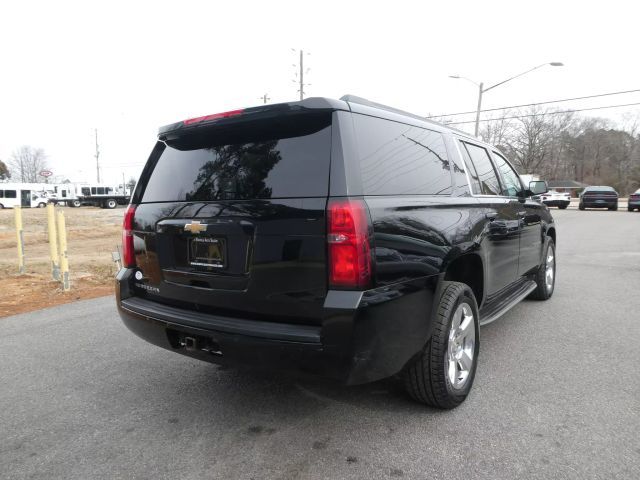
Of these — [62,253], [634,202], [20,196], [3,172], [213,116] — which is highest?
[3,172]

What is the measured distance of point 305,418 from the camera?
2.83 m

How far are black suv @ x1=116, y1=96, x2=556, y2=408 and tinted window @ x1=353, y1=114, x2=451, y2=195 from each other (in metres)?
0.01

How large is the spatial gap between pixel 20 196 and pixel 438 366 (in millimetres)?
59214

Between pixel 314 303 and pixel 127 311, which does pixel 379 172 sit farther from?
pixel 127 311

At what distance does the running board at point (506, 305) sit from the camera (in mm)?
3633

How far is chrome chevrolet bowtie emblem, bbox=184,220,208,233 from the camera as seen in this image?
102 inches

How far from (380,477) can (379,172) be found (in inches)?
60.8

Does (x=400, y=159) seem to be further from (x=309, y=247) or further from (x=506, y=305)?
(x=506, y=305)

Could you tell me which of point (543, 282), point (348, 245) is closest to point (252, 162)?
point (348, 245)

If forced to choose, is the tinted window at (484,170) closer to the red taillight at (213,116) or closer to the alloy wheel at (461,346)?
the alloy wheel at (461,346)

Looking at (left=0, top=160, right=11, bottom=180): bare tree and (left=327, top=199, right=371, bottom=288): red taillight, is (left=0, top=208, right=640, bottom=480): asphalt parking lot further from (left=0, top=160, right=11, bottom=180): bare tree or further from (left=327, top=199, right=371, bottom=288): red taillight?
(left=0, top=160, right=11, bottom=180): bare tree

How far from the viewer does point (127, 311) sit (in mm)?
3010

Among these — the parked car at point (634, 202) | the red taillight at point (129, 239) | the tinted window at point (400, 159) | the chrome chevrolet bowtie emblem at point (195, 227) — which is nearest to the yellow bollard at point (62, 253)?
the red taillight at point (129, 239)

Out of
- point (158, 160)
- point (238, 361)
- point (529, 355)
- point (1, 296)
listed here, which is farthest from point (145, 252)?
point (1, 296)
